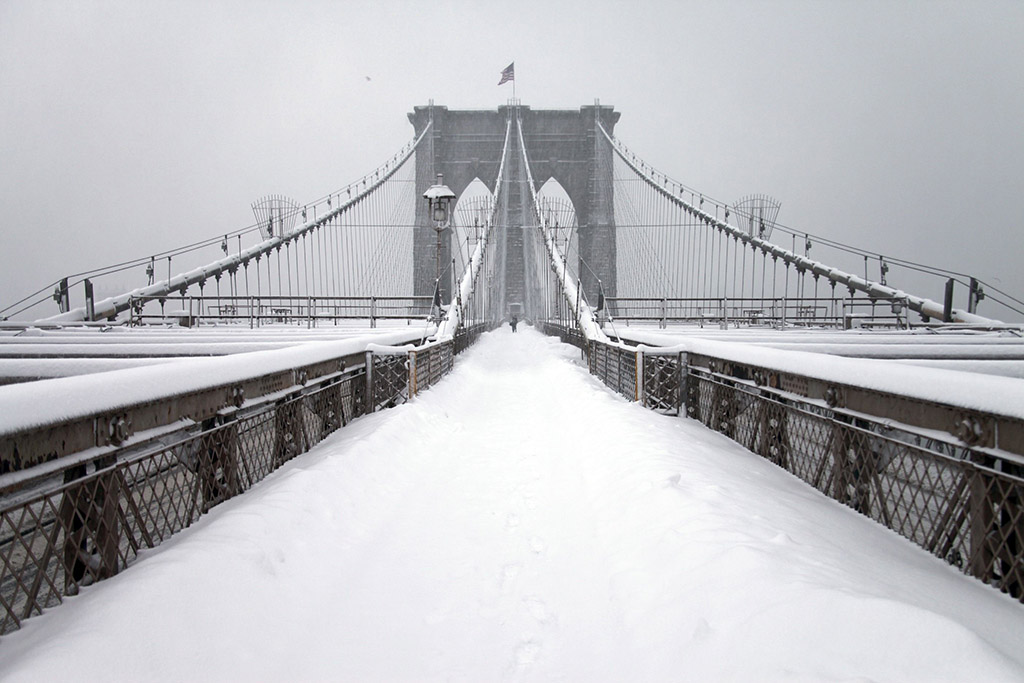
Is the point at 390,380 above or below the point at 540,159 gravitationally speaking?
below

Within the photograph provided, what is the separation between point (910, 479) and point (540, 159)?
4919 cm

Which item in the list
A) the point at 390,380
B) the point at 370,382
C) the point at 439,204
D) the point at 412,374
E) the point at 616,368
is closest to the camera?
the point at 370,382

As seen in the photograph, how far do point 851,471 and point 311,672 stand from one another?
314cm

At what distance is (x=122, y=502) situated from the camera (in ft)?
12.1

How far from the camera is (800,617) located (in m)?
1.91

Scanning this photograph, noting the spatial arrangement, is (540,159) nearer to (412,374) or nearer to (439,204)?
(439,204)

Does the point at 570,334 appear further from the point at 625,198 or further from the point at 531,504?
the point at 625,198

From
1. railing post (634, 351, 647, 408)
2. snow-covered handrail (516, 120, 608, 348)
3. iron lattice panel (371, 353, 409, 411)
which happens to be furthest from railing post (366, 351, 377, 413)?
snow-covered handrail (516, 120, 608, 348)

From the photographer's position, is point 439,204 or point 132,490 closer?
point 132,490

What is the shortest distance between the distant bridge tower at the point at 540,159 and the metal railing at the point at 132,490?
40.9m

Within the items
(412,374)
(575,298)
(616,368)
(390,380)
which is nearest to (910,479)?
(412,374)

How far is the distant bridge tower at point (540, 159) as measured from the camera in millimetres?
46094

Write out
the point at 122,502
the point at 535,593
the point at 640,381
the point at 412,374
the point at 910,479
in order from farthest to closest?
the point at 412,374, the point at 640,381, the point at 122,502, the point at 910,479, the point at 535,593

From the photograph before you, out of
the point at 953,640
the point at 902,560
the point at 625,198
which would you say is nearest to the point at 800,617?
the point at 953,640
